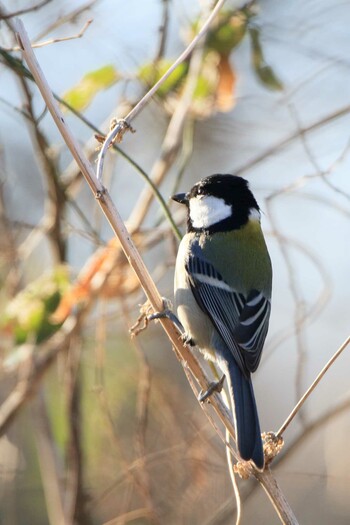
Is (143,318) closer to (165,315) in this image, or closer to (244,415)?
(165,315)

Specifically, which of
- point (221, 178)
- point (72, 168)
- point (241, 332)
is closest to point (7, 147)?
point (72, 168)

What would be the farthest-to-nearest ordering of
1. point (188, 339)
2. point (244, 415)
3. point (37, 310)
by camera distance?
point (37, 310) < point (188, 339) < point (244, 415)

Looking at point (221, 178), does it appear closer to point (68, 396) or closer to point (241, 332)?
point (241, 332)

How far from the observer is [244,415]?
71.1 inches

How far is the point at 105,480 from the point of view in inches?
119

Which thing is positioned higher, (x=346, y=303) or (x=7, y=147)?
(x=346, y=303)

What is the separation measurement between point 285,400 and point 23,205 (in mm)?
1769

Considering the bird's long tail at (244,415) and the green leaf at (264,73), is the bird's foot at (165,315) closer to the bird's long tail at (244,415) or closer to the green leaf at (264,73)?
the bird's long tail at (244,415)

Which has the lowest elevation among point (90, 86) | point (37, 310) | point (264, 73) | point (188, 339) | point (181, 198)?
point (37, 310)

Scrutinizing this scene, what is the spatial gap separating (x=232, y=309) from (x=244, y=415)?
0.42 metres

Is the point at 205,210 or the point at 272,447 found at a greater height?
the point at 205,210

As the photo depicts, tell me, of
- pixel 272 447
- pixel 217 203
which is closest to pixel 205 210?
pixel 217 203

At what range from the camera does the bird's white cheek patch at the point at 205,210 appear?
7.61ft

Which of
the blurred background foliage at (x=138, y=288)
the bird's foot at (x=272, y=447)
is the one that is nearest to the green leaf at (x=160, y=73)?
the blurred background foliage at (x=138, y=288)
